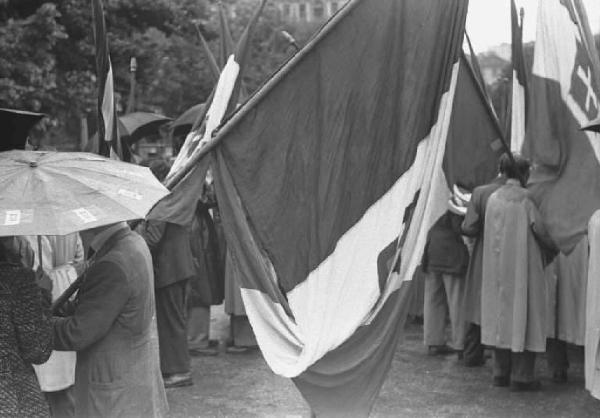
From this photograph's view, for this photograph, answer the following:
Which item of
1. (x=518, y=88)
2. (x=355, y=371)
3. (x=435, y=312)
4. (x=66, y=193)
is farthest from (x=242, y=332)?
(x=66, y=193)

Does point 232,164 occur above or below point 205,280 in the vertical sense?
above

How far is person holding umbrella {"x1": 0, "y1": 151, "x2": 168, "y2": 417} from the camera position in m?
3.47

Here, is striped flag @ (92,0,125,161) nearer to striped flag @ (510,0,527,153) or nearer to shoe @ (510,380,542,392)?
shoe @ (510,380,542,392)

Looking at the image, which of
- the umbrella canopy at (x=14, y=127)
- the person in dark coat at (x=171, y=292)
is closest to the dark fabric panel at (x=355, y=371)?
the umbrella canopy at (x=14, y=127)

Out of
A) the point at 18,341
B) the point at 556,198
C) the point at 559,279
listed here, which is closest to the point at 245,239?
the point at 18,341

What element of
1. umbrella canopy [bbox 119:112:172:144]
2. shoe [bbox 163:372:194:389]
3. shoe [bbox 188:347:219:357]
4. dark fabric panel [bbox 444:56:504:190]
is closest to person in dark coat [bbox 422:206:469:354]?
dark fabric panel [bbox 444:56:504:190]

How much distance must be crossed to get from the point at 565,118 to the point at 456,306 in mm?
2340

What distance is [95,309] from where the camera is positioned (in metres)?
3.95

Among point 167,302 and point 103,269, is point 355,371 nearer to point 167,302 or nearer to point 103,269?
point 103,269

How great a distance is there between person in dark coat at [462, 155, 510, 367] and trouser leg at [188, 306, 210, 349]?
2.59 m

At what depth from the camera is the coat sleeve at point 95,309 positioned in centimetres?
393

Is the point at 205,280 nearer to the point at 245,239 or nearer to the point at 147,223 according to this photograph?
the point at 147,223

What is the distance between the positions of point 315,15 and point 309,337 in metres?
97.6

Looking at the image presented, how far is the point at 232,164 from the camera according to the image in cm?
448
